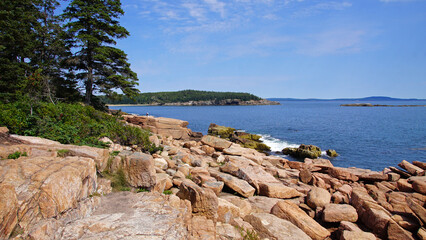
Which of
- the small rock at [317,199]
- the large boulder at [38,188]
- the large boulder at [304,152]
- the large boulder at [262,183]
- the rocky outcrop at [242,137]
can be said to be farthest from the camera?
the rocky outcrop at [242,137]

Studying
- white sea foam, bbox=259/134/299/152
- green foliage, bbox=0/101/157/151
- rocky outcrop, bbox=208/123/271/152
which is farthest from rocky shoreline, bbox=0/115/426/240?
white sea foam, bbox=259/134/299/152

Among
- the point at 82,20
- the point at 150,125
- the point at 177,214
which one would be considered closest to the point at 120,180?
the point at 177,214

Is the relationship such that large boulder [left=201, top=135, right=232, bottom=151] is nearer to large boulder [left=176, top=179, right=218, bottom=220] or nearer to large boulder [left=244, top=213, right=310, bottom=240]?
large boulder [left=244, top=213, right=310, bottom=240]

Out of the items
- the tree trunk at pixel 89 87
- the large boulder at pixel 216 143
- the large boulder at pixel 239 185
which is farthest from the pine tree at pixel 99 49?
the large boulder at pixel 239 185

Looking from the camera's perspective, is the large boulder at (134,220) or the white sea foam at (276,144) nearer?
the large boulder at (134,220)

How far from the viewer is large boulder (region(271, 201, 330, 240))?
8.16 m

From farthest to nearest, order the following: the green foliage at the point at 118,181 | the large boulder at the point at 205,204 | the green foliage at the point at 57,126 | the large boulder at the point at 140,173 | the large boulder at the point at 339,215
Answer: the green foliage at the point at 57,126 < the large boulder at the point at 339,215 < the large boulder at the point at 140,173 < the green foliage at the point at 118,181 < the large boulder at the point at 205,204

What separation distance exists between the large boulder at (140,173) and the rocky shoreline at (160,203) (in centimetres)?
3

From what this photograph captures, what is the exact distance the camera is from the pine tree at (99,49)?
24.0m

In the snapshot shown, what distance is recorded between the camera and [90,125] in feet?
43.6

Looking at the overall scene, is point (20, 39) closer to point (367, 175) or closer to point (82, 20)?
point (82, 20)

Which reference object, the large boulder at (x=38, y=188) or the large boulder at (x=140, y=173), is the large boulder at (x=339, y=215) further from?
the large boulder at (x=38, y=188)

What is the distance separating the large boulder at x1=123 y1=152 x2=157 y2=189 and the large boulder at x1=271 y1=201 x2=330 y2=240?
477 cm

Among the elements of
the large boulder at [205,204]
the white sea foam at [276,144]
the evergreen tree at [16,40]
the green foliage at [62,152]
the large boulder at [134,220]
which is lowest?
the white sea foam at [276,144]
